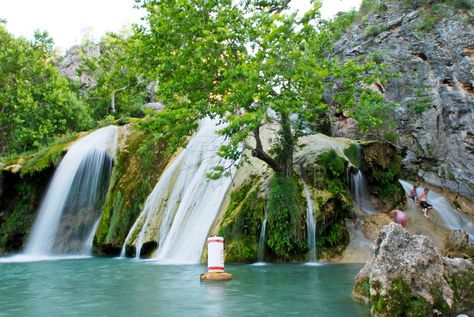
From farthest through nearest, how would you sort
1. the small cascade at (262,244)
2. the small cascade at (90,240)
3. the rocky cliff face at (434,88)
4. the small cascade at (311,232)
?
the rocky cliff face at (434,88) < the small cascade at (90,240) < the small cascade at (262,244) < the small cascade at (311,232)

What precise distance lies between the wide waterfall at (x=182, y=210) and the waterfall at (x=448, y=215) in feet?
29.1

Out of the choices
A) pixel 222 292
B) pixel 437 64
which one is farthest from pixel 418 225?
pixel 222 292

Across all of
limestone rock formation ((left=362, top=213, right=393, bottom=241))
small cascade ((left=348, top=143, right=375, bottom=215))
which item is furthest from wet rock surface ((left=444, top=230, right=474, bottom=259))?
small cascade ((left=348, top=143, right=375, bottom=215))

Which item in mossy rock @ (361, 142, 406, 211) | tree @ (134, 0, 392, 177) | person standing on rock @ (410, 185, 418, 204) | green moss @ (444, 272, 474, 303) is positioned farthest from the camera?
person standing on rock @ (410, 185, 418, 204)

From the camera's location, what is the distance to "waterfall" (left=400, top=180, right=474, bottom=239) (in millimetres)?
19812

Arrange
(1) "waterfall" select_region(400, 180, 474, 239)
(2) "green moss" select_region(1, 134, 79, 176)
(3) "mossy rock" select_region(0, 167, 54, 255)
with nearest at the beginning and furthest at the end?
(1) "waterfall" select_region(400, 180, 474, 239)
(2) "green moss" select_region(1, 134, 79, 176)
(3) "mossy rock" select_region(0, 167, 54, 255)

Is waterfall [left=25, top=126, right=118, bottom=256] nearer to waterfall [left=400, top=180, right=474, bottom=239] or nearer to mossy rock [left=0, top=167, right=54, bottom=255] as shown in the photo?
mossy rock [left=0, top=167, right=54, bottom=255]

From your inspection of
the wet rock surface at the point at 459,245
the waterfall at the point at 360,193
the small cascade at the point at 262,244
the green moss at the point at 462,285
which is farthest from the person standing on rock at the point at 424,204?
the green moss at the point at 462,285

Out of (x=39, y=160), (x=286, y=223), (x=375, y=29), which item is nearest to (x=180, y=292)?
(x=286, y=223)

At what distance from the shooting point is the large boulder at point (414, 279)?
21.5 feet

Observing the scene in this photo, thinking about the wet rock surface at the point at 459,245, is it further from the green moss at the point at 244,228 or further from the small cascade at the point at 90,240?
the small cascade at the point at 90,240

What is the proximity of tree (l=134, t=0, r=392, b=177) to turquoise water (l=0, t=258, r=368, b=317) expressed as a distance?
3939 millimetres

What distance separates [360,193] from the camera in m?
19.9

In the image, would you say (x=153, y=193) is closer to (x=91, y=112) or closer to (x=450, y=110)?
(x=450, y=110)
